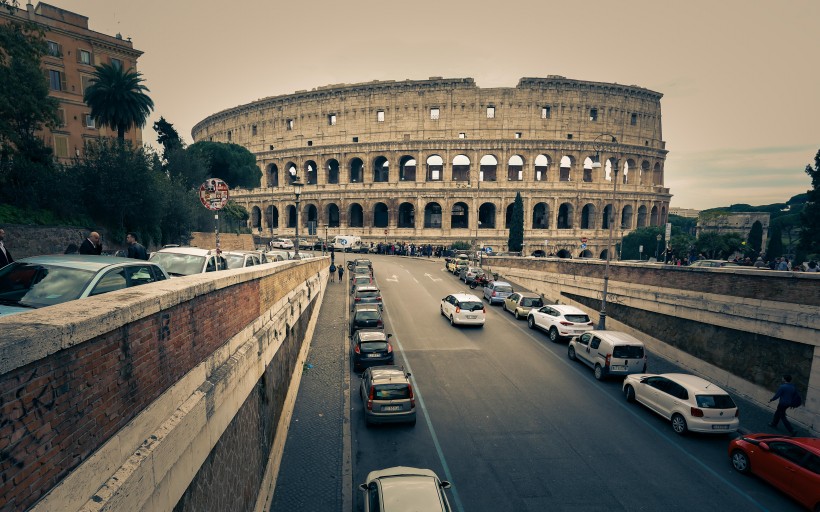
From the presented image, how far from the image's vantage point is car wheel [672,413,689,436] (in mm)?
11562

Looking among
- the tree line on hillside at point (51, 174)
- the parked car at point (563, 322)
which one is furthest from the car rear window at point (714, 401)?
the tree line on hillside at point (51, 174)

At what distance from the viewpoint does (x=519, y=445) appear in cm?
1094

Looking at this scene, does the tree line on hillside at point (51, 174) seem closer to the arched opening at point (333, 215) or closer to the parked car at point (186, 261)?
the parked car at point (186, 261)

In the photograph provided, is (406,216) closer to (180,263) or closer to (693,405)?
(180,263)

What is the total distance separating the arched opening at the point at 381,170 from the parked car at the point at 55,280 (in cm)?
5951

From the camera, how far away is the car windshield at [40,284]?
17.6 ft

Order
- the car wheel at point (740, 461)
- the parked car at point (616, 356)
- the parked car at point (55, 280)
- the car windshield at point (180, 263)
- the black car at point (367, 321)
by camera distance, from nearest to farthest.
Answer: the parked car at point (55, 280) < the car wheel at point (740, 461) < the car windshield at point (180, 263) < the parked car at point (616, 356) < the black car at point (367, 321)

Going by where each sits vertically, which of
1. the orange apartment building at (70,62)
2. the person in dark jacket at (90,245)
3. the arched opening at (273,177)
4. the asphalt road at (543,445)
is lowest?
the asphalt road at (543,445)

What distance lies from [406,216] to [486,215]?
1381cm

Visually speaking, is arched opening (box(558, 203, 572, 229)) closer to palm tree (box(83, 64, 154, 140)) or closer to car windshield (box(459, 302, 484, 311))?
car windshield (box(459, 302, 484, 311))

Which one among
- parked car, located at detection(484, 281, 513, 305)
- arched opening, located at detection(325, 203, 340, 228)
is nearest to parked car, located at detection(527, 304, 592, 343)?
parked car, located at detection(484, 281, 513, 305)

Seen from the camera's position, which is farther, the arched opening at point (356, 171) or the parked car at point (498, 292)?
the arched opening at point (356, 171)

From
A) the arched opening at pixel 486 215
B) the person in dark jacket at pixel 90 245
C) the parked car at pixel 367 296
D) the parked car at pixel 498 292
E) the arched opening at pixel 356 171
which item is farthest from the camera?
the arched opening at pixel 356 171

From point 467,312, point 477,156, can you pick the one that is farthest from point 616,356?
point 477,156
